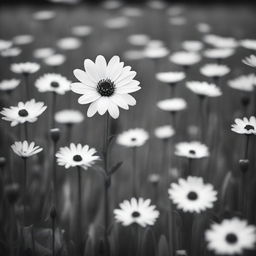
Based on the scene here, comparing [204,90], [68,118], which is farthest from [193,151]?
[68,118]

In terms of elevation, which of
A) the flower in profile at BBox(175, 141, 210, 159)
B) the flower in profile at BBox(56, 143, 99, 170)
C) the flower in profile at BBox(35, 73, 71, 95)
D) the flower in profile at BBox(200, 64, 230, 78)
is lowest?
the flower in profile at BBox(175, 141, 210, 159)

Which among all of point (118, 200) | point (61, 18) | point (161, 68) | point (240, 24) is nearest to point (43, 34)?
point (61, 18)

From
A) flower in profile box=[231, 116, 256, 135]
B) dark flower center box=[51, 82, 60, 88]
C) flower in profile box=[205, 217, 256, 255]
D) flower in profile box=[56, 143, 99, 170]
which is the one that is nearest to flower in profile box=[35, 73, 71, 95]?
dark flower center box=[51, 82, 60, 88]

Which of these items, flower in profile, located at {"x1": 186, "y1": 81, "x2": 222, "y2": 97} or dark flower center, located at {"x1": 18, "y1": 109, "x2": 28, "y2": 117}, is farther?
flower in profile, located at {"x1": 186, "y1": 81, "x2": 222, "y2": 97}

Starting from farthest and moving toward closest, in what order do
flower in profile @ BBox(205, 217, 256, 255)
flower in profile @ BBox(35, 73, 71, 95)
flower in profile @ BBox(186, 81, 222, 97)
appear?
1. flower in profile @ BBox(186, 81, 222, 97)
2. flower in profile @ BBox(35, 73, 71, 95)
3. flower in profile @ BBox(205, 217, 256, 255)

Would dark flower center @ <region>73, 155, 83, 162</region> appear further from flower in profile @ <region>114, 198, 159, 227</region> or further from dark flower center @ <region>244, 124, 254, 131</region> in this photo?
dark flower center @ <region>244, 124, 254, 131</region>

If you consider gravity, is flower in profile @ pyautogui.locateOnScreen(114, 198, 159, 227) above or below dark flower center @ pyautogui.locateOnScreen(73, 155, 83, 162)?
below

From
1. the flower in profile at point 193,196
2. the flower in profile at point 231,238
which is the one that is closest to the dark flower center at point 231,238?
the flower in profile at point 231,238
